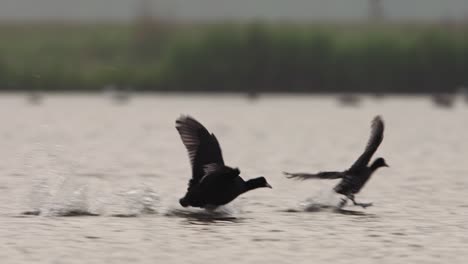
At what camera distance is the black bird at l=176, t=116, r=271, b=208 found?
43.0ft

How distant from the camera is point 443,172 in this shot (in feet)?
73.3

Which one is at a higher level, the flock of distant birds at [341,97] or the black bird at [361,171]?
the black bird at [361,171]

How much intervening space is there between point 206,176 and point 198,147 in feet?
1.47

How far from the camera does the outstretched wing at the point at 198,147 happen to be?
1321 cm

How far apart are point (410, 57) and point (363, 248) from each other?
86.7 m

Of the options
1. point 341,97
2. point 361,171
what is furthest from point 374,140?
point 341,97

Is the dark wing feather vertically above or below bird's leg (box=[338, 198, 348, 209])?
above

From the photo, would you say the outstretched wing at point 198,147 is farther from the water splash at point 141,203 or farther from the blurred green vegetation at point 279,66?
the blurred green vegetation at point 279,66

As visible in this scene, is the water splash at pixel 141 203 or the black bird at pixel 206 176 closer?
the black bird at pixel 206 176

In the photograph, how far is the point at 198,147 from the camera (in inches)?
523

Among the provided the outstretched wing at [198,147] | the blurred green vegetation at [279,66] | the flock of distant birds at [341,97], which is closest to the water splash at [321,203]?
the outstretched wing at [198,147]

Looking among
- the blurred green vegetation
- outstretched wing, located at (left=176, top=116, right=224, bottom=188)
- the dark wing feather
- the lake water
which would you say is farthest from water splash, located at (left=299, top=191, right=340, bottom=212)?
the blurred green vegetation

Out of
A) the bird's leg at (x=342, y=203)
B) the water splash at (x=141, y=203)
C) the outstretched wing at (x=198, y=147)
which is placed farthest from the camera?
the bird's leg at (x=342, y=203)

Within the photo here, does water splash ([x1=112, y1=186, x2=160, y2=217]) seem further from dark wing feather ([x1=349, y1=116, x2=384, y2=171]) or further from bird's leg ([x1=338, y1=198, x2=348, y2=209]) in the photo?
dark wing feather ([x1=349, y1=116, x2=384, y2=171])
